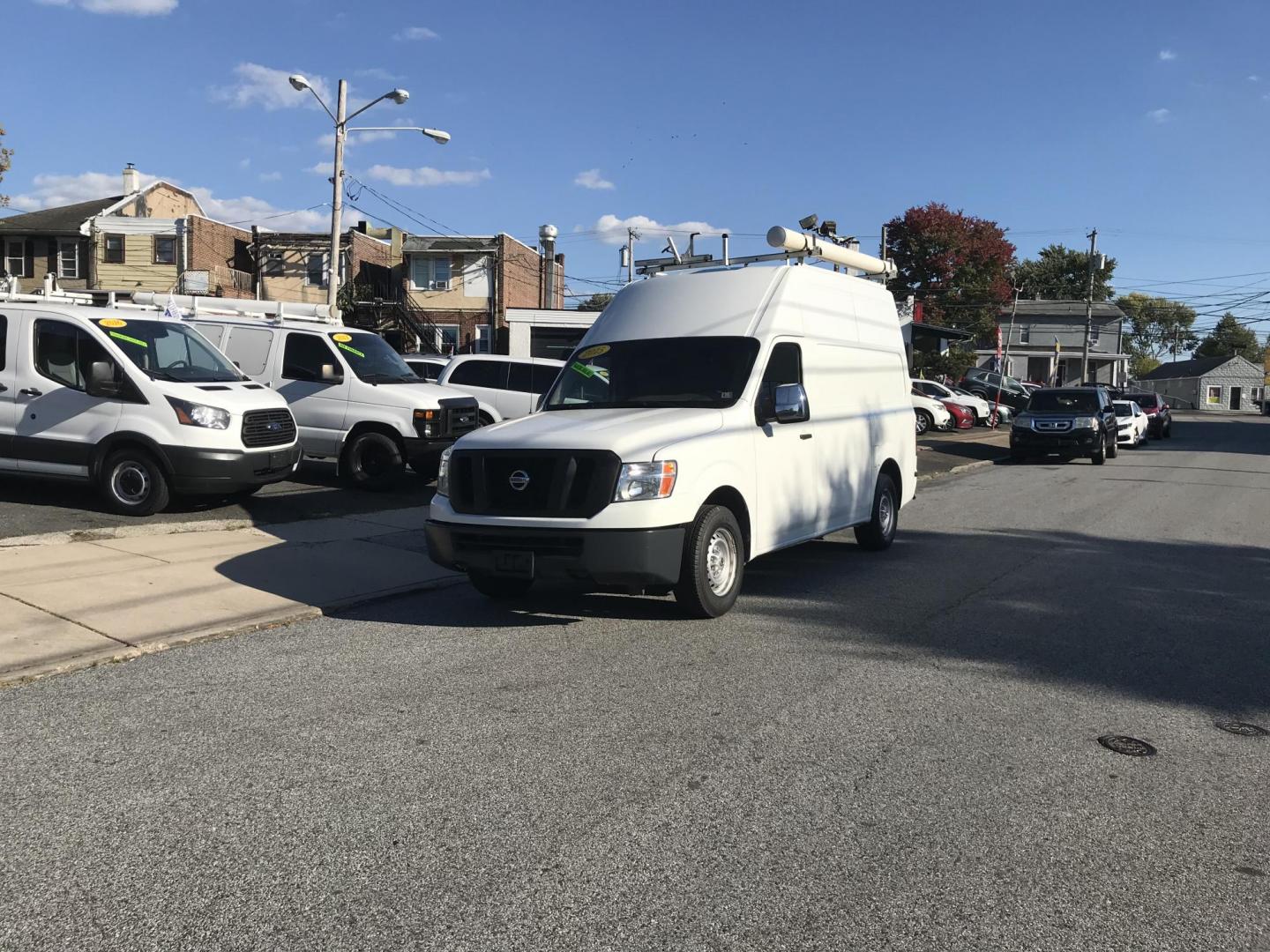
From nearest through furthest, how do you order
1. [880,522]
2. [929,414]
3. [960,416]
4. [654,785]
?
[654,785] → [880,522] → [929,414] → [960,416]

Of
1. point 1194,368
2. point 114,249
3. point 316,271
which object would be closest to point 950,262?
point 316,271

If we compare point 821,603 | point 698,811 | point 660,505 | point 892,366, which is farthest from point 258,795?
point 892,366

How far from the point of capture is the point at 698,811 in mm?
4062

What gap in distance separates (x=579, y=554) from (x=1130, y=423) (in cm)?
2766

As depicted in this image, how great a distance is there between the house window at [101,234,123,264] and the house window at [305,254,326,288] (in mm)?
7538

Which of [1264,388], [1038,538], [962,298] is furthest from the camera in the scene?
[1264,388]

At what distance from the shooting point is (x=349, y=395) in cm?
1376

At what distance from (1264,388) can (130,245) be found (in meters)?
105

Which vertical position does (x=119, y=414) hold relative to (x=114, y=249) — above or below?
below

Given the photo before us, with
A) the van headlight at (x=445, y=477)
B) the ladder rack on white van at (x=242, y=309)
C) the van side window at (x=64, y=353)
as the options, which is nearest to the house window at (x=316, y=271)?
the ladder rack on white van at (x=242, y=309)

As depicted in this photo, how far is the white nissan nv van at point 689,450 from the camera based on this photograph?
21.9ft

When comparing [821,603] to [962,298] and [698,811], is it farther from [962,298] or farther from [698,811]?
[962,298]

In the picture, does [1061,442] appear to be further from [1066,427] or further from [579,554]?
[579,554]

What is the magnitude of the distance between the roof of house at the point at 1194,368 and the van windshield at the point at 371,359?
10314 cm
